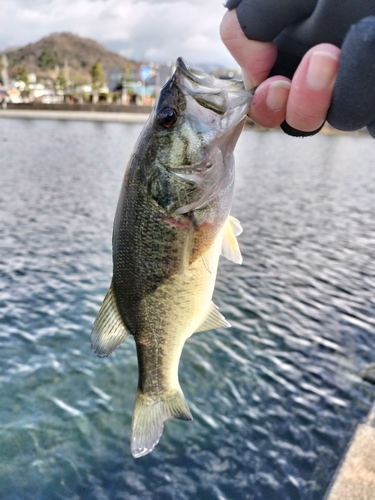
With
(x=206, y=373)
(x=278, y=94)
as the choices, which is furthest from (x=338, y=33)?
(x=206, y=373)

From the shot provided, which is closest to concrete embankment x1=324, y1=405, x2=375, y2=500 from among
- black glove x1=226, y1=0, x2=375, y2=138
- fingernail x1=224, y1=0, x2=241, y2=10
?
black glove x1=226, y1=0, x2=375, y2=138

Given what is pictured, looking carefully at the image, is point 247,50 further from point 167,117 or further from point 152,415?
point 152,415

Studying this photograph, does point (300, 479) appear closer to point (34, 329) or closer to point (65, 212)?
point (34, 329)

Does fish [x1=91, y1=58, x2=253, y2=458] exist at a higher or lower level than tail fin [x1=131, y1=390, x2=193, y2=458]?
higher

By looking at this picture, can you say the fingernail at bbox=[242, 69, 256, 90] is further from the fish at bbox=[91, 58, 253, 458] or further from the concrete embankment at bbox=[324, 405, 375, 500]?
the concrete embankment at bbox=[324, 405, 375, 500]

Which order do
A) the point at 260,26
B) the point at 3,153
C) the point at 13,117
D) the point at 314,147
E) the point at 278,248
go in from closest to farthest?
the point at 260,26 < the point at 278,248 < the point at 3,153 < the point at 314,147 < the point at 13,117

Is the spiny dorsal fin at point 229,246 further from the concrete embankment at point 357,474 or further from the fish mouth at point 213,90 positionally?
the concrete embankment at point 357,474

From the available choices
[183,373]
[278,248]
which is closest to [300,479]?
[183,373]

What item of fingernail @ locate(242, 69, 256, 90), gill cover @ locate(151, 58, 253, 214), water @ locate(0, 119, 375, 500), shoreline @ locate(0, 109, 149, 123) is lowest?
water @ locate(0, 119, 375, 500)
